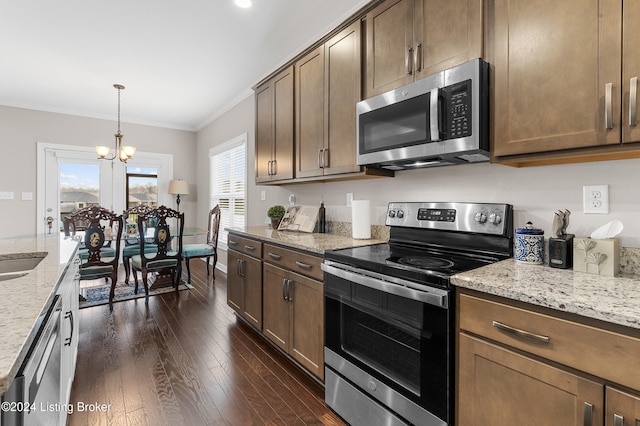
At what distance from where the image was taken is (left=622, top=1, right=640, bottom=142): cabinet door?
105 cm

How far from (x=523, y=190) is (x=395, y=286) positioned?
851 millimetres

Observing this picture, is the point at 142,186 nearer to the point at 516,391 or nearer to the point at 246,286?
the point at 246,286

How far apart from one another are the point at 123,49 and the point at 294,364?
11.1 ft

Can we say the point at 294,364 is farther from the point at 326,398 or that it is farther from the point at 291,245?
the point at 291,245

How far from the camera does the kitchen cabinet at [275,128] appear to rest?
2.73 m

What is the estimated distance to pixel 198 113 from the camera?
17.6 ft

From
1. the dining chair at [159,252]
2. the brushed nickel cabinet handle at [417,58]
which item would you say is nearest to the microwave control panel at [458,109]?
the brushed nickel cabinet handle at [417,58]

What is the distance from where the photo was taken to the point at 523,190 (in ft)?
5.20

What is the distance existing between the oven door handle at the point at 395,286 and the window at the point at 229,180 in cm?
307

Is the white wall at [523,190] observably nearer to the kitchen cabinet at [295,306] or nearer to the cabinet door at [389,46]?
the cabinet door at [389,46]

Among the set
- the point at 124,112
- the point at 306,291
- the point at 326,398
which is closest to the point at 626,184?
the point at 306,291

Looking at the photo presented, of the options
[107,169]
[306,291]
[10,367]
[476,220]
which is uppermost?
[107,169]

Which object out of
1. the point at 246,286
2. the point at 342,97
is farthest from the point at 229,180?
the point at 342,97

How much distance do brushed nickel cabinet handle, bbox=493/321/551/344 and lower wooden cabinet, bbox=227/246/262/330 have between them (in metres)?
1.79
